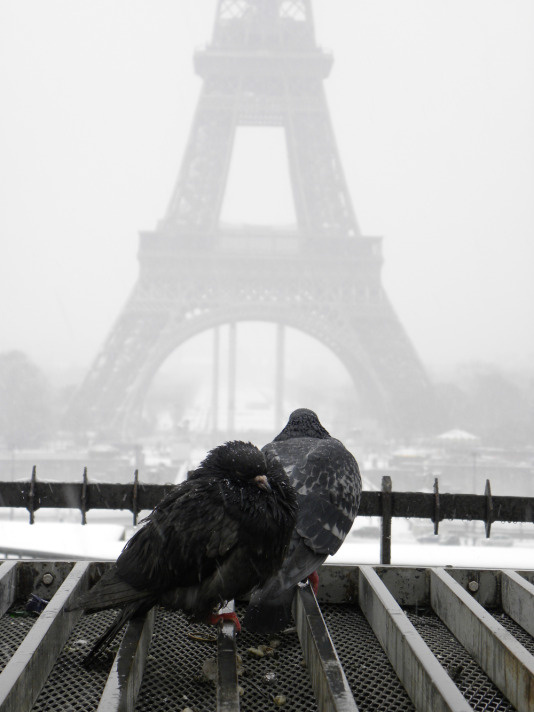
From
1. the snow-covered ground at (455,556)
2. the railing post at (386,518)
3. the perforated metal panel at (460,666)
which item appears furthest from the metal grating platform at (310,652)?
the snow-covered ground at (455,556)

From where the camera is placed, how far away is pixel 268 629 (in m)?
1.56

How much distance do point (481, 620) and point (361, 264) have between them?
18.0 meters

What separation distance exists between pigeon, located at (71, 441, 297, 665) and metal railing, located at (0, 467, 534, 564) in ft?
2.31

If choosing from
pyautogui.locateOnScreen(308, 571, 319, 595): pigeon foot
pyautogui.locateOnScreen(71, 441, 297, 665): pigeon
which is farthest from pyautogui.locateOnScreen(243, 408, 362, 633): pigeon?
pyautogui.locateOnScreen(71, 441, 297, 665): pigeon

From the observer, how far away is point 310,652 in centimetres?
148

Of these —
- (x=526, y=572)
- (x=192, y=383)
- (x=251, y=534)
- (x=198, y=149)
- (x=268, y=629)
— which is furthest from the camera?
(x=192, y=383)

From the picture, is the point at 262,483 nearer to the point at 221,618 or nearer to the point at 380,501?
the point at 221,618

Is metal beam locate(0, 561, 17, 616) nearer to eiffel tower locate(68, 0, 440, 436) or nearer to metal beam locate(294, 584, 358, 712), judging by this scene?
metal beam locate(294, 584, 358, 712)

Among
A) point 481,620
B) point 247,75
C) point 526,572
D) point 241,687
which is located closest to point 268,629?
point 241,687

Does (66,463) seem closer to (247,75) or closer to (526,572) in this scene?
(247,75)

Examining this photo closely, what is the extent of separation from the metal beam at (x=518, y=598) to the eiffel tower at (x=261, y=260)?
54.0 feet

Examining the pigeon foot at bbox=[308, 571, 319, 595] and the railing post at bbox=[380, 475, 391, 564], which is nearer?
the pigeon foot at bbox=[308, 571, 319, 595]

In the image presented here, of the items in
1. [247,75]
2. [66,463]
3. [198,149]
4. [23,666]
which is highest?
[247,75]

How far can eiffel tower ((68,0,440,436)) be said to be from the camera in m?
18.3
